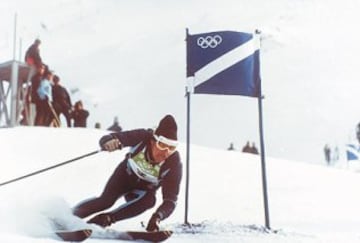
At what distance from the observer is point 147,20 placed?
220 inches

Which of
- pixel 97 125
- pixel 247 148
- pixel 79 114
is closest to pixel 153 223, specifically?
pixel 97 125

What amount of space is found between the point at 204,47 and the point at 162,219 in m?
1.22

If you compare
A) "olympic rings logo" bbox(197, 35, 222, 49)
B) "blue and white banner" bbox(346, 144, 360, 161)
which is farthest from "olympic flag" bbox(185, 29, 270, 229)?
"blue and white banner" bbox(346, 144, 360, 161)

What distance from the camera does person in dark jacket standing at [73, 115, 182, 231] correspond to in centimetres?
457

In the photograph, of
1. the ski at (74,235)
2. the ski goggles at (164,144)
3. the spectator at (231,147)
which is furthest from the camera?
the spectator at (231,147)

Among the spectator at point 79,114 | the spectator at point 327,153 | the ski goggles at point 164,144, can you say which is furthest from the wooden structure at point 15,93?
the spectator at point 327,153

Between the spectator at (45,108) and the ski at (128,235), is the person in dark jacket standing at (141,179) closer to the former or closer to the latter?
the ski at (128,235)

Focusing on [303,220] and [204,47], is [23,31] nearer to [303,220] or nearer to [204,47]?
[204,47]

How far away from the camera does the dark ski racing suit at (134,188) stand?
4.58m

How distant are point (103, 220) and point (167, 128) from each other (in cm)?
65

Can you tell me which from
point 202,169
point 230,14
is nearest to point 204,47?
point 230,14

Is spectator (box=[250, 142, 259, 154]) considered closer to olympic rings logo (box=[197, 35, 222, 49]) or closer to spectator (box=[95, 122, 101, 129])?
olympic rings logo (box=[197, 35, 222, 49])

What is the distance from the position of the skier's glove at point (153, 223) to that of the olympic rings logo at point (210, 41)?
1234 mm

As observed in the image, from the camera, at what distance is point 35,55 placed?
546 cm
